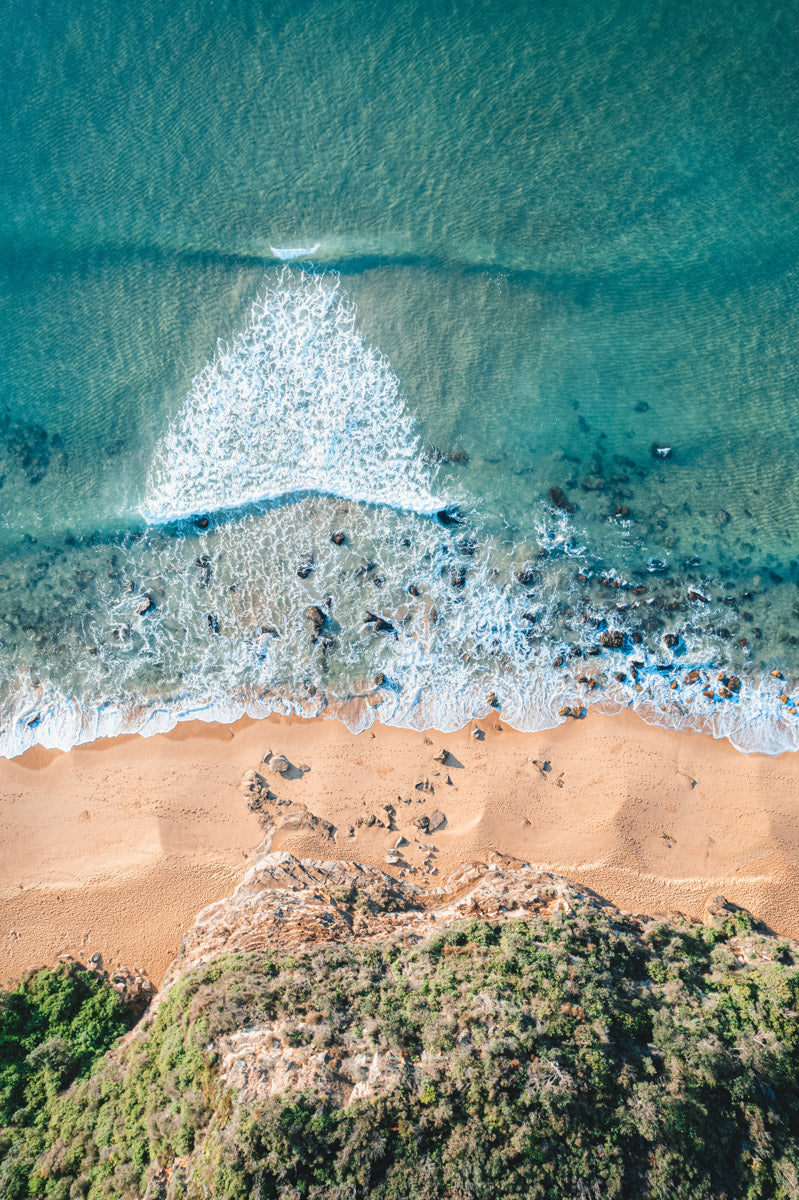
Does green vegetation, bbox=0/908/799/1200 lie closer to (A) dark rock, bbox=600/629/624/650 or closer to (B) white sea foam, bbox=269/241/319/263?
(A) dark rock, bbox=600/629/624/650

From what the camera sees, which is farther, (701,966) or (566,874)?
(566,874)

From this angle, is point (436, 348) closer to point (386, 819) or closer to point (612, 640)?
point (612, 640)

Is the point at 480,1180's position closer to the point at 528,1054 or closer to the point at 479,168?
the point at 528,1054

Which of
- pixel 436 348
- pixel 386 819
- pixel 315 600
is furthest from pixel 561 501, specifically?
pixel 386 819

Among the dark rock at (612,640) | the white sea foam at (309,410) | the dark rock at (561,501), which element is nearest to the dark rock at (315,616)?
the white sea foam at (309,410)

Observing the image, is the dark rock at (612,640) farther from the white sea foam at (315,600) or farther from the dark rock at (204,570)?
the dark rock at (204,570)

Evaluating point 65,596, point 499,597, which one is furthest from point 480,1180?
point 65,596

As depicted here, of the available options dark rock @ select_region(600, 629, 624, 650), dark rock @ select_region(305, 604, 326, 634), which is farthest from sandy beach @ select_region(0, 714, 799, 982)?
dark rock @ select_region(305, 604, 326, 634)
